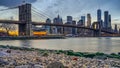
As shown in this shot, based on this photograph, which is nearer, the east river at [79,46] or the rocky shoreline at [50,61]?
the rocky shoreline at [50,61]

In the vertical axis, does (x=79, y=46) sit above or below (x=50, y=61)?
below

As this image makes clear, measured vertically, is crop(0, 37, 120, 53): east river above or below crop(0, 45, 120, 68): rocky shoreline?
below

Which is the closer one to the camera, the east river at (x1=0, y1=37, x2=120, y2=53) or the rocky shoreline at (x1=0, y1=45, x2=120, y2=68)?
the rocky shoreline at (x1=0, y1=45, x2=120, y2=68)

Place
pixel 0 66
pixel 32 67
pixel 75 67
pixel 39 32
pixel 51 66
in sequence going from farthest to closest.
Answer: pixel 39 32 → pixel 75 67 → pixel 0 66 → pixel 32 67 → pixel 51 66

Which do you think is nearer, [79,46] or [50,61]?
[50,61]

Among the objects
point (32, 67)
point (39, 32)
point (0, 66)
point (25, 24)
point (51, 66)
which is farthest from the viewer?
point (39, 32)

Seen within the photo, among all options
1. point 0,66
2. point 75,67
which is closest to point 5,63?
point 0,66

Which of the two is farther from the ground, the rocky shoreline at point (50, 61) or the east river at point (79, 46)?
the rocky shoreline at point (50, 61)

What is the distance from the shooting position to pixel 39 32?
118 metres

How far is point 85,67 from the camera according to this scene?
8695mm

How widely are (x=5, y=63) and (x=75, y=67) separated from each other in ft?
6.63

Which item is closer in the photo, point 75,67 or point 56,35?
point 75,67

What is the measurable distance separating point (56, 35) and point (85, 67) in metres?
112

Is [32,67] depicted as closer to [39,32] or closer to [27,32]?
[27,32]
